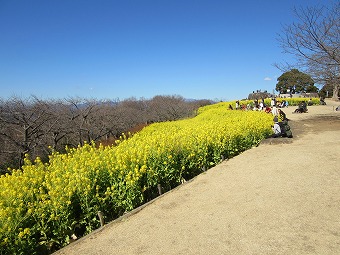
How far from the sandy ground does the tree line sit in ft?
10.00

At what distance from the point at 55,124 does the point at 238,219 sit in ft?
52.3

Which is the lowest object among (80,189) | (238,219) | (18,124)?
(238,219)

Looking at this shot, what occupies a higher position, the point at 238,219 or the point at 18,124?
the point at 18,124

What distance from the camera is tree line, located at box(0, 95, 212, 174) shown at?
1353cm

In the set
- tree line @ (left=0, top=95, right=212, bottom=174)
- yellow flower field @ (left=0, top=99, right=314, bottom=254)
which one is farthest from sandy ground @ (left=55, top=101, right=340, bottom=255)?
tree line @ (left=0, top=95, right=212, bottom=174)

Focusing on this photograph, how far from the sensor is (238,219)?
11.6ft

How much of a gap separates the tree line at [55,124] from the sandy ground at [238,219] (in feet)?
10.00

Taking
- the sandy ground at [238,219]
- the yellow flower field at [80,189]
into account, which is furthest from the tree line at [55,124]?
the sandy ground at [238,219]

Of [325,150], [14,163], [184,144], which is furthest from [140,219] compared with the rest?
[14,163]

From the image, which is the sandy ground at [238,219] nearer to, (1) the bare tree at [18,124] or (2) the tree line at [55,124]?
(2) the tree line at [55,124]

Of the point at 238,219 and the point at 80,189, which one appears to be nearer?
the point at 238,219

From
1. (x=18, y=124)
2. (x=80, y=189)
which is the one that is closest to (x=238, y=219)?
(x=80, y=189)

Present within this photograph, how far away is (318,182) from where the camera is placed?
477 cm

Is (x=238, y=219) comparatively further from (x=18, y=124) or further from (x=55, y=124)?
(x=55, y=124)
